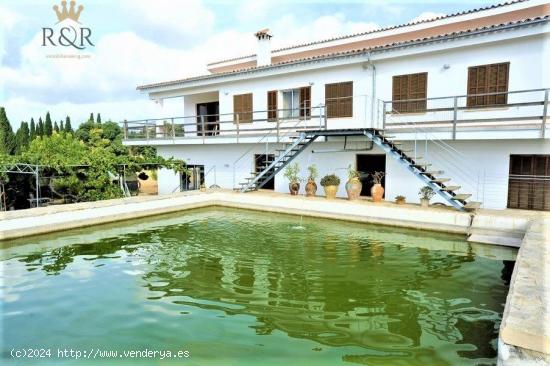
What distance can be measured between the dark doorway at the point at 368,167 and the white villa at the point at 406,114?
39 millimetres

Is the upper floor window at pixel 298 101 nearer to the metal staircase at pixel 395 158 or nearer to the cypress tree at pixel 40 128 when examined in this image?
the metal staircase at pixel 395 158

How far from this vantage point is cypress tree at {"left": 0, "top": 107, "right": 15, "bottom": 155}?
3150 centimetres

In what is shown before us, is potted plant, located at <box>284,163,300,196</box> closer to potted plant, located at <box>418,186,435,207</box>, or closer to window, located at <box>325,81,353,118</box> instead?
window, located at <box>325,81,353,118</box>

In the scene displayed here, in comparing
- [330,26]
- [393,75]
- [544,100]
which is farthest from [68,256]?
[330,26]

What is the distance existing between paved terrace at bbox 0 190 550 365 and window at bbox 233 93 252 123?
13.0ft

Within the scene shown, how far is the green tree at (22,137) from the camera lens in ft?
110

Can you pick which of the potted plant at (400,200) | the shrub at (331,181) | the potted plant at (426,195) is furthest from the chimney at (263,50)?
the potted plant at (426,195)

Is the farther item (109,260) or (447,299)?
(109,260)

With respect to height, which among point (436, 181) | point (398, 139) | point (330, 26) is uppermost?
point (330, 26)

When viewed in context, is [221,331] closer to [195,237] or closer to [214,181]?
[195,237]

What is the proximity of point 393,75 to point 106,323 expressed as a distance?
12.4 m

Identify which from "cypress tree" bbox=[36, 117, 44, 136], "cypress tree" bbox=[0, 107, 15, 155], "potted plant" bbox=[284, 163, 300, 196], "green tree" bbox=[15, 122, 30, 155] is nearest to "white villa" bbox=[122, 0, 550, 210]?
"potted plant" bbox=[284, 163, 300, 196]

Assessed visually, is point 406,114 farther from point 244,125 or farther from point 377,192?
point 244,125

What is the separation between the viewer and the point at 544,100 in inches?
435
